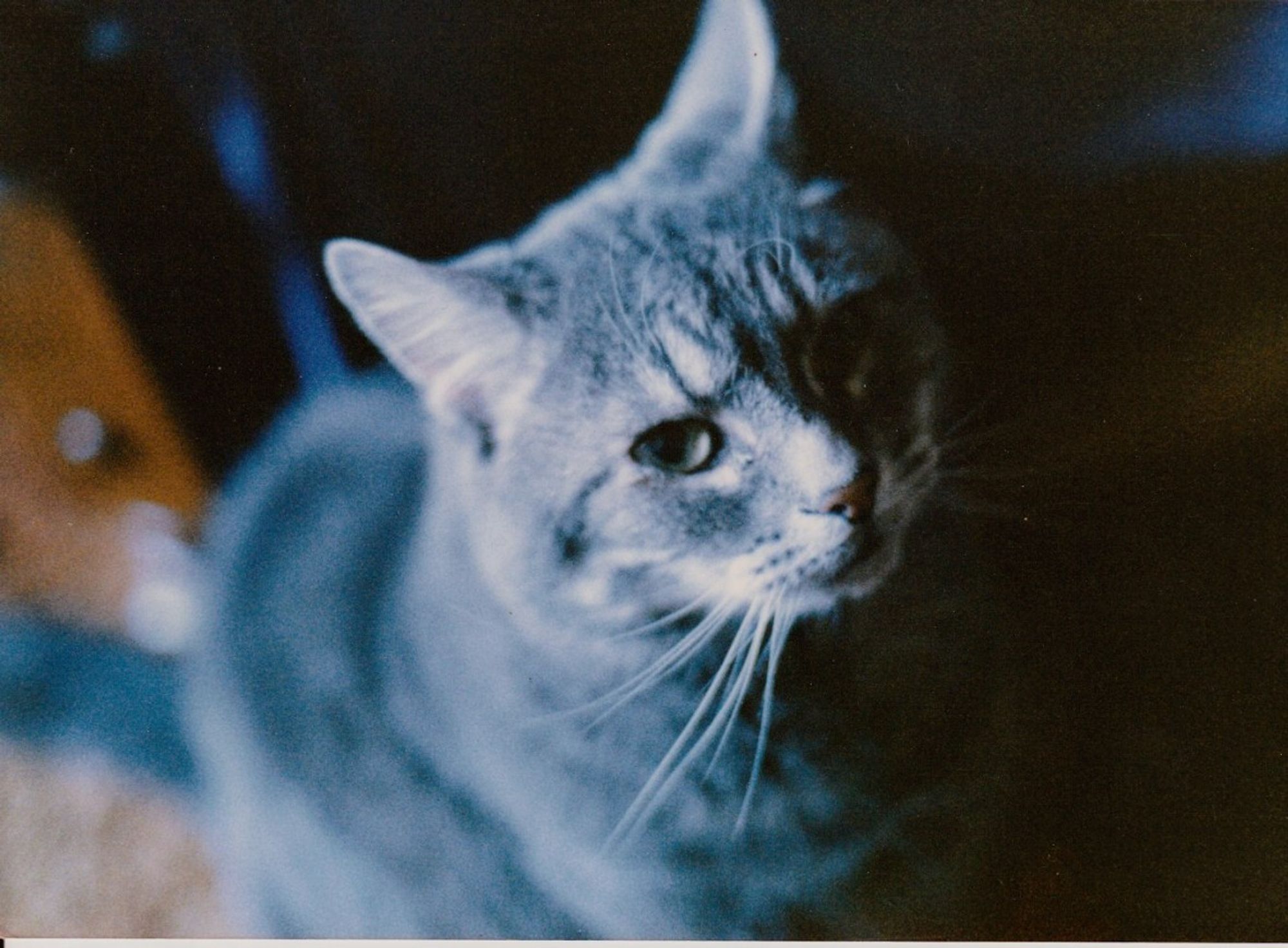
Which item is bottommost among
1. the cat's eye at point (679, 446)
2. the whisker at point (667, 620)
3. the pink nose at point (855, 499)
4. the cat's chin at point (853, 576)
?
the cat's chin at point (853, 576)

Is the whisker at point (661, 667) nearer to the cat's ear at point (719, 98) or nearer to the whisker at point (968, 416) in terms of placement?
the whisker at point (968, 416)

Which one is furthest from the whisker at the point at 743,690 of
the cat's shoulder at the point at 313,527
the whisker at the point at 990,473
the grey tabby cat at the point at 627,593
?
the cat's shoulder at the point at 313,527

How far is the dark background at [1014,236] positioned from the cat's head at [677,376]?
0.08 m

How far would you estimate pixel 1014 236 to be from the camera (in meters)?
0.91

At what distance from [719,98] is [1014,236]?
0.33 m

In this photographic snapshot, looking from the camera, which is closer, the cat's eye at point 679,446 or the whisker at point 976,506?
the cat's eye at point 679,446

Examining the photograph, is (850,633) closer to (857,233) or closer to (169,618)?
(857,233)

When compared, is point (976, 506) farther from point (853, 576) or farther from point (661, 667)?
point (661, 667)

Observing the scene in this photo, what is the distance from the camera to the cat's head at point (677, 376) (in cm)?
76

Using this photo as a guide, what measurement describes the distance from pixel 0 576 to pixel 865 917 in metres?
0.97

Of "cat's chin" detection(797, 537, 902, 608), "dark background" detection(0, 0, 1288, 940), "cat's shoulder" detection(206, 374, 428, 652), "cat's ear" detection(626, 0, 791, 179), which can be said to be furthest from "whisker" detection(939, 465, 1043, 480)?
"cat's shoulder" detection(206, 374, 428, 652)

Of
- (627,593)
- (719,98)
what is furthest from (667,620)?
(719,98)

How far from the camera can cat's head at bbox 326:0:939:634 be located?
758 mm

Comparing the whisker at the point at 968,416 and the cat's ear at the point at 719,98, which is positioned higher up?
the cat's ear at the point at 719,98
